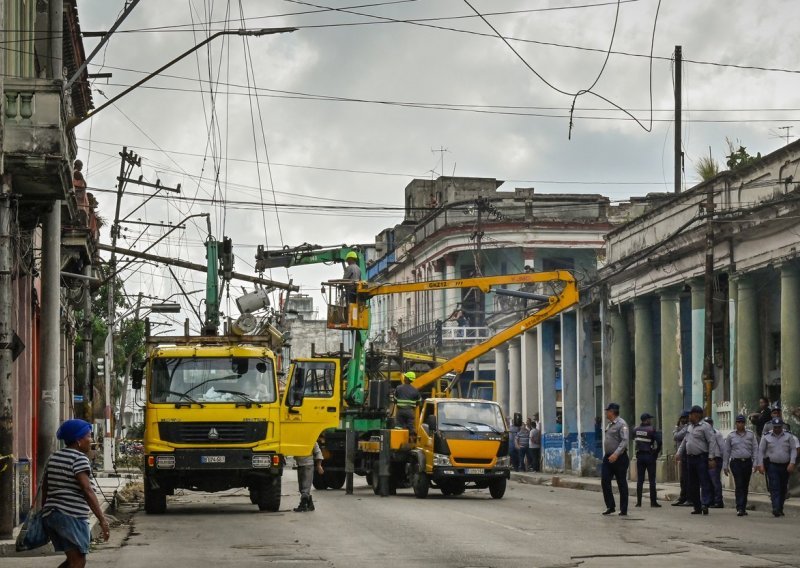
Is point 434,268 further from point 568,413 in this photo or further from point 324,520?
point 324,520

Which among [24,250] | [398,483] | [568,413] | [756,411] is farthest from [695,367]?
[24,250]

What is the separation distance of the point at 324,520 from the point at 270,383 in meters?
3.14

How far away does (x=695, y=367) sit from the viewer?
37625 mm

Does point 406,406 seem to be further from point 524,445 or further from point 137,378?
point 524,445

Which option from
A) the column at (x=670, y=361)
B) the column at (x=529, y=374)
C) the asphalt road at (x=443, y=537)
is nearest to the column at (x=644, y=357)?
the column at (x=670, y=361)

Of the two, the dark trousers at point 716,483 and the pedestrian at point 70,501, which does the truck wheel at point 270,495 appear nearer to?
the dark trousers at point 716,483

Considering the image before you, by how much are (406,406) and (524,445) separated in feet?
66.2

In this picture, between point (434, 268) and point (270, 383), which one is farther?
point (434, 268)

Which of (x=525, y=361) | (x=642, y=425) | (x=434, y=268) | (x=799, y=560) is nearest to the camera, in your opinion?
(x=799, y=560)

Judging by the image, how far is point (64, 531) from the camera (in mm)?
11344

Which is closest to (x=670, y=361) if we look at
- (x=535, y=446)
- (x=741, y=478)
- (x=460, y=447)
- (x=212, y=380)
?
(x=535, y=446)

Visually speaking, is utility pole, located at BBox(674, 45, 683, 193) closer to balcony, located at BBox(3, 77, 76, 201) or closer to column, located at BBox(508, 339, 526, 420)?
column, located at BBox(508, 339, 526, 420)

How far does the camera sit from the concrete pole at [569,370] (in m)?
50.2

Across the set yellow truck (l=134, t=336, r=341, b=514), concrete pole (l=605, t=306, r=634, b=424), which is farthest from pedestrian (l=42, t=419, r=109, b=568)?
concrete pole (l=605, t=306, r=634, b=424)
